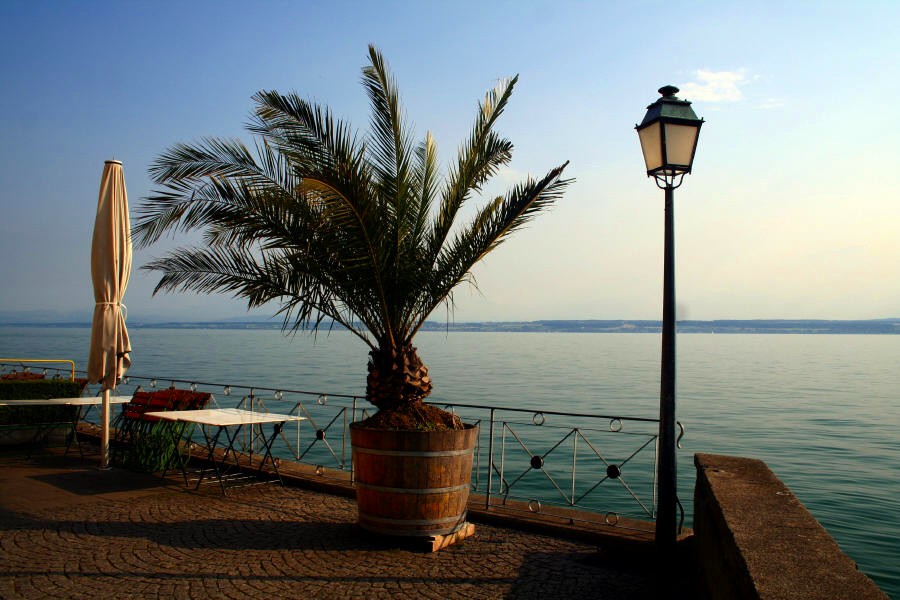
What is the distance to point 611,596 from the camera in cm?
464

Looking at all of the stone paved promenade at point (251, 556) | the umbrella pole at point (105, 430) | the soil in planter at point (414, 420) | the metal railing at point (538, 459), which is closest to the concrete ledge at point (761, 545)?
the stone paved promenade at point (251, 556)

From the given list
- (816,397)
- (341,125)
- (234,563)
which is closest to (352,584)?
(234,563)

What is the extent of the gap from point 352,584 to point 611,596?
5.97 feet

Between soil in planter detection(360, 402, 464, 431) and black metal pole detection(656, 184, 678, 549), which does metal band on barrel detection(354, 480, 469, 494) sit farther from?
black metal pole detection(656, 184, 678, 549)

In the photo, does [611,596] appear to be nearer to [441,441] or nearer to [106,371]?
[441,441]

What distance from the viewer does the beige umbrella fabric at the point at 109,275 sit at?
7723mm

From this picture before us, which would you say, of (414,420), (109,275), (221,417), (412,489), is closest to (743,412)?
(414,420)

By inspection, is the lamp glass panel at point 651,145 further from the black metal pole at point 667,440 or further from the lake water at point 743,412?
the lake water at point 743,412

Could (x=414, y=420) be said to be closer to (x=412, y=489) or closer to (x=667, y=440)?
(x=412, y=489)

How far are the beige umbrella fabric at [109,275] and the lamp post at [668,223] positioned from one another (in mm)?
5914

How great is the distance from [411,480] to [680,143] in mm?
3580

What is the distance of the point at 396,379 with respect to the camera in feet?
20.5

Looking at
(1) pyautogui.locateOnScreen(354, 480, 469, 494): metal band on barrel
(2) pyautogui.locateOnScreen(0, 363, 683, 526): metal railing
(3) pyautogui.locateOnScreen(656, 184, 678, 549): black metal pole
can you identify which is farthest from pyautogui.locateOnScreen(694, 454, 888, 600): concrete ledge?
(1) pyautogui.locateOnScreen(354, 480, 469, 494): metal band on barrel

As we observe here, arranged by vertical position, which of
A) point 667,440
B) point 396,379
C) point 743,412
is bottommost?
point 743,412
